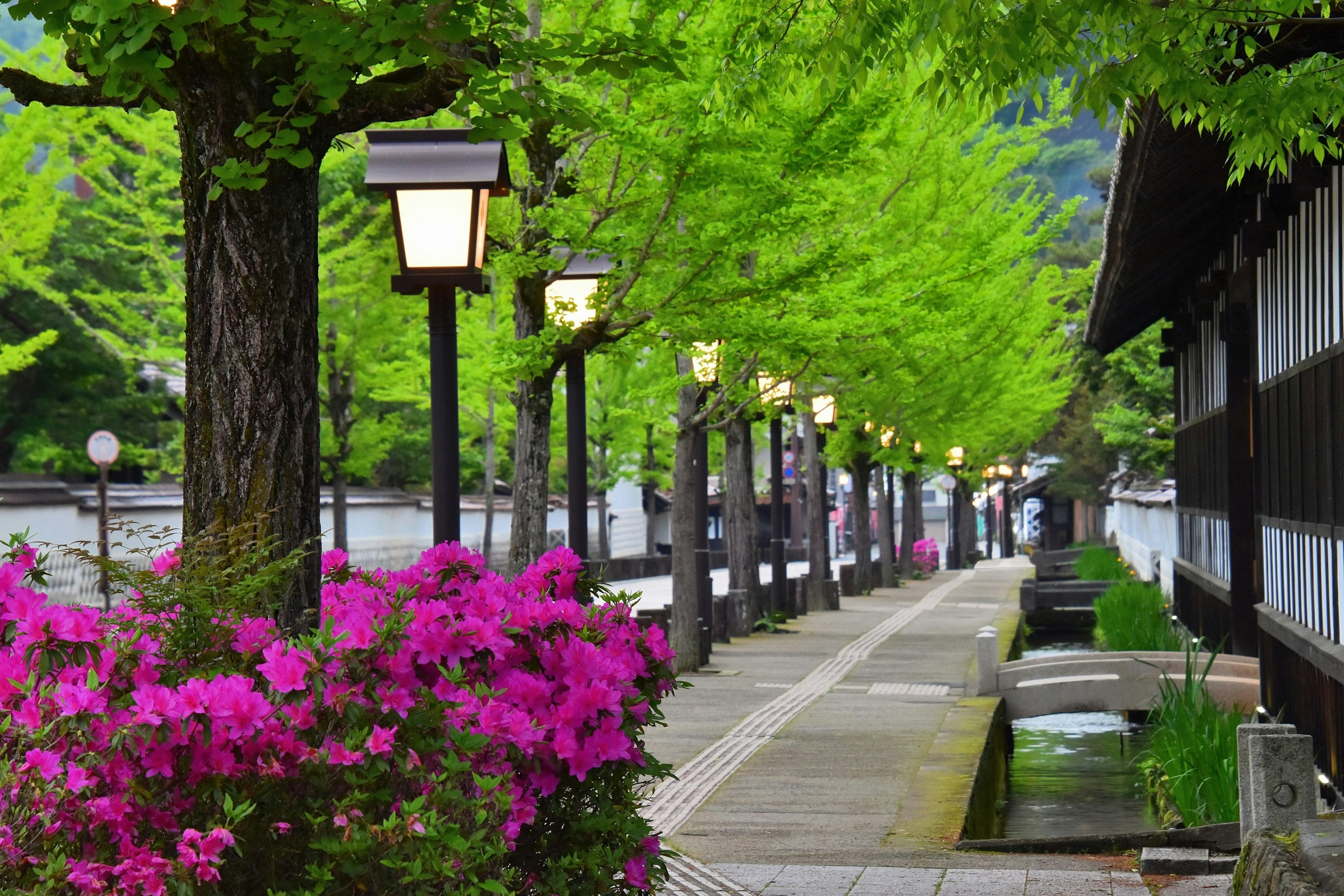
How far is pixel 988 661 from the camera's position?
14.5 m

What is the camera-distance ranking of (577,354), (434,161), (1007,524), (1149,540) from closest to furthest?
(434,161)
(577,354)
(1149,540)
(1007,524)

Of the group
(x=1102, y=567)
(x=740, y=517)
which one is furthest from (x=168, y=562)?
(x=1102, y=567)

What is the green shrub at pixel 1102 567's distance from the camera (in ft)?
109

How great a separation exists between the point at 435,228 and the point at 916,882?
3860mm

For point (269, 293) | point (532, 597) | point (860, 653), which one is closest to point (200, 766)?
point (532, 597)

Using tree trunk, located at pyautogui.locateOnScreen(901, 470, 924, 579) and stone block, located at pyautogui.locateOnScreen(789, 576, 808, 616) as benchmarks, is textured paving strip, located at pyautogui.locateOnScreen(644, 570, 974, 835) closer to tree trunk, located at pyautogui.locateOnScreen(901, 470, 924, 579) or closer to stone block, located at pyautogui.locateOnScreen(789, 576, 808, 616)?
stone block, located at pyautogui.locateOnScreen(789, 576, 808, 616)

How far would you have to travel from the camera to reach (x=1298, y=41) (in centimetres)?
775

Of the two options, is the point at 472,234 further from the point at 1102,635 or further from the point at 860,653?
the point at 1102,635

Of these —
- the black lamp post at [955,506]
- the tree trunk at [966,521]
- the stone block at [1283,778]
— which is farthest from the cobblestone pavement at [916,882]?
the tree trunk at [966,521]

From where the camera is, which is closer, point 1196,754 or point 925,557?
point 1196,754

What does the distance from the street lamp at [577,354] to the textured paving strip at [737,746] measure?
1.73 m

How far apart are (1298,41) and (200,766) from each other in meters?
6.50

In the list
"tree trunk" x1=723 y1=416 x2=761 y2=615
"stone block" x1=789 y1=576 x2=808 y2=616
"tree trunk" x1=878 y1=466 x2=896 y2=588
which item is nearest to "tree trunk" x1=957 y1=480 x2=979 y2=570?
"tree trunk" x1=878 y1=466 x2=896 y2=588

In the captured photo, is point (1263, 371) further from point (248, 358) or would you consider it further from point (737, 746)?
point (248, 358)
